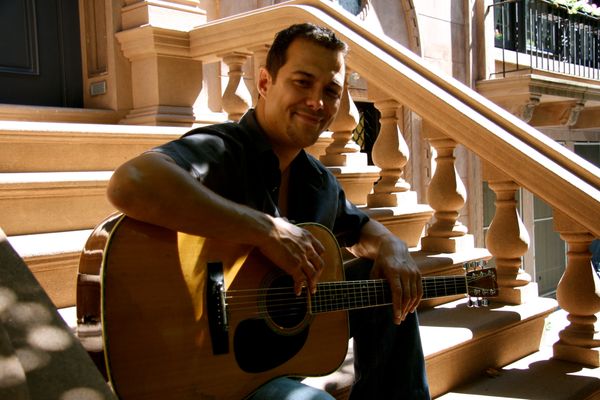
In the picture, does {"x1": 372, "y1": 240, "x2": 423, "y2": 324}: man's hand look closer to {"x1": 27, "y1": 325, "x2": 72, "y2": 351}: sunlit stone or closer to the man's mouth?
the man's mouth

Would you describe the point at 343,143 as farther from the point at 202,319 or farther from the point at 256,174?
the point at 202,319

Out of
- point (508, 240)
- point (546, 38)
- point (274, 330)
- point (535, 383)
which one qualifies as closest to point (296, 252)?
point (274, 330)

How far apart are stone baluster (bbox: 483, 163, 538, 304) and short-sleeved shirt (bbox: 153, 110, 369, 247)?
3.28ft

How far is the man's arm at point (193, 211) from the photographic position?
1625mm

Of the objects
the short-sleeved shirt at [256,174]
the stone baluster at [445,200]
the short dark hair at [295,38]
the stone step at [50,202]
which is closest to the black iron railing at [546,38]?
the stone baluster at [445,200]

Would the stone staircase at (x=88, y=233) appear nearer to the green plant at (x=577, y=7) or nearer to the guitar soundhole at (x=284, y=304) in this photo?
the guitar soundhole at (x=284, y=304)

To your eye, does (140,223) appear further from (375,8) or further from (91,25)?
(375,8)

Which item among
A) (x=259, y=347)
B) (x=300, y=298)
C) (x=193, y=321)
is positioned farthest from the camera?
(x=300, y=298)

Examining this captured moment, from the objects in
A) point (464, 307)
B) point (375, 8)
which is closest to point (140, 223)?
point (464, 307)

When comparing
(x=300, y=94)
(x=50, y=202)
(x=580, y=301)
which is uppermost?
(x=300, y=94)

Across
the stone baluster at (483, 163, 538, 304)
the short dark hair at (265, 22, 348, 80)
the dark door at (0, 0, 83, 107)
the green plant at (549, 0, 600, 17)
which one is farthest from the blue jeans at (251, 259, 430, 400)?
the green plant at (549, 0, 600, 17)

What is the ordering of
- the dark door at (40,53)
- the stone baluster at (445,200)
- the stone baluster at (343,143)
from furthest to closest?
the dark door at (40,53)
the stone baluster at (343,143)
the stone baluster at (445,200)

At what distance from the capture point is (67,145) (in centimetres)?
316

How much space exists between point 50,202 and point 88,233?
0.70 feet
